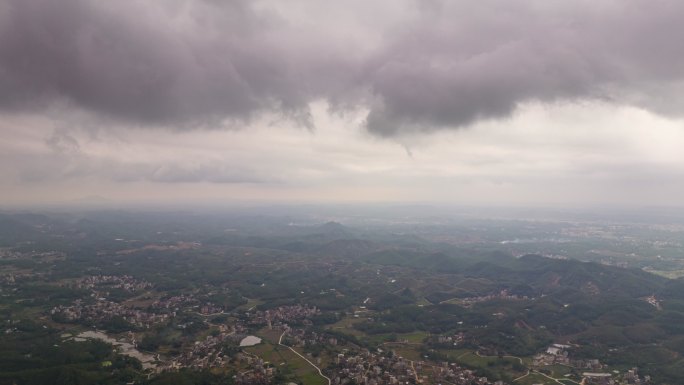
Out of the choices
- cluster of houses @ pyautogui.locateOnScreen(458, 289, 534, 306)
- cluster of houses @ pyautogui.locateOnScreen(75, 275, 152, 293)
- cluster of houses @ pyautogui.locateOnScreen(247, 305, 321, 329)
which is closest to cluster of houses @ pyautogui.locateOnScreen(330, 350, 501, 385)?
cluster of houses @ pyautogui.locateOnScreen(247, 305, 321, 329)

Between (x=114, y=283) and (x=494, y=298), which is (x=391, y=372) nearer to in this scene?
(x=494, y=298)

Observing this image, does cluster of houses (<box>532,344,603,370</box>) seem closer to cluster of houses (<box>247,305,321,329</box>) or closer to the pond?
cluster of houses (<box>247,305,321,329</box>)

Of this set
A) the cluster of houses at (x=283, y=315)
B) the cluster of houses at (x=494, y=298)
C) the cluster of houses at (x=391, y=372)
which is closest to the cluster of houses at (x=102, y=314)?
the cluster of houses at (x=283, y=315)

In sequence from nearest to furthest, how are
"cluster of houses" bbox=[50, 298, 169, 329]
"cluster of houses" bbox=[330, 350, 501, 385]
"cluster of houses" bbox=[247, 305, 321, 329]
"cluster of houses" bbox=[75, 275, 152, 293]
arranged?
"cluster of houses" bbox=[330, 350, 501, 385] → "cluster of houses" bbox=[50, 298, 169, 329] → "cluster of houses" bbox=[247, 305, 321, 329] → "cluster of houses" bbox=[75, 275, 152, 293]

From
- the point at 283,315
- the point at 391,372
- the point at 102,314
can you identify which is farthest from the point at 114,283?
the point at 391,372

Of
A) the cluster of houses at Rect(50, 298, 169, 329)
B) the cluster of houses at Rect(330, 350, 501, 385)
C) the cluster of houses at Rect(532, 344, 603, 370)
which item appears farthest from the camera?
the cluster of houses at Rect(50, 298, 169, 329)

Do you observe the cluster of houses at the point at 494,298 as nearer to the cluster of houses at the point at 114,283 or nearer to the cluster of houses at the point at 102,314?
the cluster of houses at the point at 102,314

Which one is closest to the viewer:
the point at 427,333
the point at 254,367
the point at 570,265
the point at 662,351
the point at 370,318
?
the point at 254,367

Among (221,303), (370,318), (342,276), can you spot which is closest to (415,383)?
(370,318)

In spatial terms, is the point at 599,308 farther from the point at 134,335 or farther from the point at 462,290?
the point at 134,335

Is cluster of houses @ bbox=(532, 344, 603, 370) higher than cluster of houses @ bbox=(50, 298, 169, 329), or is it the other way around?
cluster of houses @ bbox=(532, 344, 603, 370)

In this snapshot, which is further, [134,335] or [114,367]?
[134,335]
